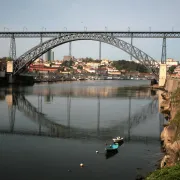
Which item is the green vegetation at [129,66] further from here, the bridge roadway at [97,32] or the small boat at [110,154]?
the small boat at [110,154]

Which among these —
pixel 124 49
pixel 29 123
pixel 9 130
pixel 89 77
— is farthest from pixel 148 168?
pixel 89 77

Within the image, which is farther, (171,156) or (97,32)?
(97,32)

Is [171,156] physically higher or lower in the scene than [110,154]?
higher

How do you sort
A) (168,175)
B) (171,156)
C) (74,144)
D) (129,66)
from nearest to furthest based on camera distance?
1. (168,175)
2. (171,156)
3. (74,144)
4. (129,66)

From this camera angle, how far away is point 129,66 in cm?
14438

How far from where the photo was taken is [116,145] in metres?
14.0

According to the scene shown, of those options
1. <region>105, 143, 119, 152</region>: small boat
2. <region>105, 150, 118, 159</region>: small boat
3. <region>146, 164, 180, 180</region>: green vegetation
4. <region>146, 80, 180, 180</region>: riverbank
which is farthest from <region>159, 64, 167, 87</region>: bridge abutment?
<region>146, 164, 180, 180</region>: green vegetation

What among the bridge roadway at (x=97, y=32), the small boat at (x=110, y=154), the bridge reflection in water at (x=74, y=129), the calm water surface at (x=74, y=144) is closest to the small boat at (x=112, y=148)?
the small boat at (x=110, y=154)

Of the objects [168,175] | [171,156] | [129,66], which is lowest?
[171,156]

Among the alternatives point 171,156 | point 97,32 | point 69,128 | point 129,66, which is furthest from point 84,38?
point 129,66

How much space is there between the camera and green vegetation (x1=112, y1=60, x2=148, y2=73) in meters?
138

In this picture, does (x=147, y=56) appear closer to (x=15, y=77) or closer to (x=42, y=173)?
(x=15, y=77)

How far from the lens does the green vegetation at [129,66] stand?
5416 inches

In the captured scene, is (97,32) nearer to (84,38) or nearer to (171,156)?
(84,38)
